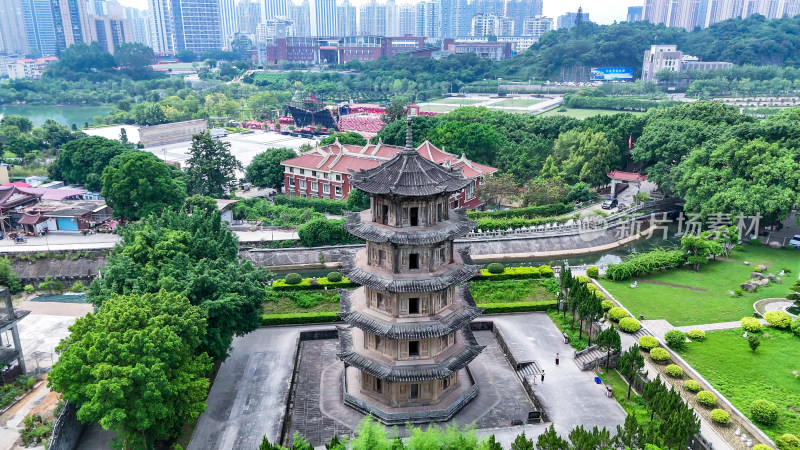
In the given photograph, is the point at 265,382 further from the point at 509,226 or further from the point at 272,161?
the point at 272,161

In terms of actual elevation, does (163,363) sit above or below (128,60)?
below

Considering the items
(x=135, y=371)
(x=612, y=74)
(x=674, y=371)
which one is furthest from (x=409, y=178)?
(x=612, y=74)

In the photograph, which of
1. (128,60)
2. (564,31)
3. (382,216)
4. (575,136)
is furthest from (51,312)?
(564,31)

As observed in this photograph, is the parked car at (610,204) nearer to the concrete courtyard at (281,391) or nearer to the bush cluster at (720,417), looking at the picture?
the concrete courtyard at (281,391)

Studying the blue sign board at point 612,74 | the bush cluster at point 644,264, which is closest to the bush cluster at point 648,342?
the bush cluster at point 644,264

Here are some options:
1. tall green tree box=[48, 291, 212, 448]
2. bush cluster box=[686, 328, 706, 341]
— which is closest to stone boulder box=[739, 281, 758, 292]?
bush cluster box=[686, 328, 706, 341]

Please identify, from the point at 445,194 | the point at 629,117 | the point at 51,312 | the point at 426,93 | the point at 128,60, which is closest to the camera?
the point at 445,194

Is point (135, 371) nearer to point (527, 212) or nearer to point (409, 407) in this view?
point (409, 407)
